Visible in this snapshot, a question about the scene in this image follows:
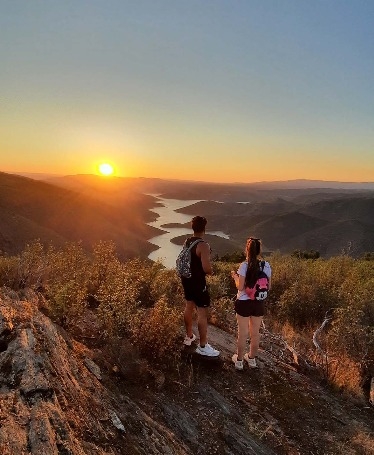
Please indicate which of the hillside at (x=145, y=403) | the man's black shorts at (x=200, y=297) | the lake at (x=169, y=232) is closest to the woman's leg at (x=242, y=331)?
the hillside at (x=145, y=403)

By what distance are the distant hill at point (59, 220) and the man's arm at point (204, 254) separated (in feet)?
205

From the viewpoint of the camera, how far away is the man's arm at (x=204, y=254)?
573 cm

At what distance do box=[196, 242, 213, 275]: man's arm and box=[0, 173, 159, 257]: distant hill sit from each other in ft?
205

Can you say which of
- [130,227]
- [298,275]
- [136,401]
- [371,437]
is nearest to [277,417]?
[371,437]

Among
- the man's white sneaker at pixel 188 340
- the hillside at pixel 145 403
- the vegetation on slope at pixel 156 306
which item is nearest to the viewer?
the hillside at pixel 145 403

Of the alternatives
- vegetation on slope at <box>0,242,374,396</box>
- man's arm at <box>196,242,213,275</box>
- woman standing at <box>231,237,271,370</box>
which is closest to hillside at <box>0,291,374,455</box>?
vegetation on slope at <box>0,242,374,396</box>

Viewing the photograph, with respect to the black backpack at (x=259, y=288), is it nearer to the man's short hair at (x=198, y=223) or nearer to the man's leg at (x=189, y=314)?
the man's leg at (x=189, y=314)

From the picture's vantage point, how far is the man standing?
5.80 meters

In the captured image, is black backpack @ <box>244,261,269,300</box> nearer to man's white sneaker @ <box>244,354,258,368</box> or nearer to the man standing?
the man standing

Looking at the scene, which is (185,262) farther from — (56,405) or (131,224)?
(131,224)

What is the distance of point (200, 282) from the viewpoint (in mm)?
5965

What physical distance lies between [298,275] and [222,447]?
411 inches

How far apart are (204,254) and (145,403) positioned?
2.14m

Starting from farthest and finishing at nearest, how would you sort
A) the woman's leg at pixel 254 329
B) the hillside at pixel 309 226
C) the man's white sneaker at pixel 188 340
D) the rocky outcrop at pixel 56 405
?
the hillside at pixel 309 226 → the man's white sneaker at pixel 188 340 → the woman's leg at pixel 254 329 → the rocky outcrop at pixel 56 405
